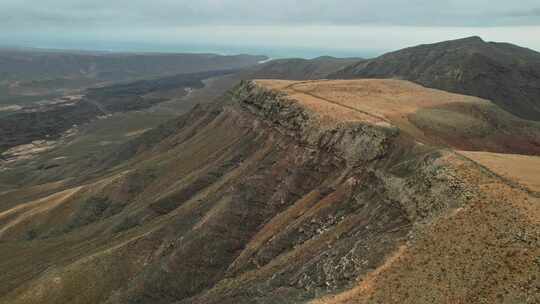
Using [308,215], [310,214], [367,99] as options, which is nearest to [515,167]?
[310,214]

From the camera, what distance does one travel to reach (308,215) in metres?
58.8

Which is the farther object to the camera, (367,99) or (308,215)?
(367,99)

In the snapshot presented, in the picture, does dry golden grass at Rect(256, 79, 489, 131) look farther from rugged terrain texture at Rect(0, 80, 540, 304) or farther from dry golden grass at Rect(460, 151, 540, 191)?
dry golden grass at Rect(460, 151, 540, 191)

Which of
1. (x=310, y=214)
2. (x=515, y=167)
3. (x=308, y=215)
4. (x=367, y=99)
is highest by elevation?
(x=367, y=99)

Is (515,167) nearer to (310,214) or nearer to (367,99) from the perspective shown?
(310,214)

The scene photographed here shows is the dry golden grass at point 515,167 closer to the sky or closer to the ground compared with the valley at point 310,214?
closer to the sky

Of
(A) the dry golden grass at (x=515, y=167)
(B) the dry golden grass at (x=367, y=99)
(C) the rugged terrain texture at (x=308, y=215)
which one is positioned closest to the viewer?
(C) the rugged terrain texture at (x=308, y=215)

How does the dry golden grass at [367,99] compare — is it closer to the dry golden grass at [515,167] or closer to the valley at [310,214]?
the valley at [310,214]

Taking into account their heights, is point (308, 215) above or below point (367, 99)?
below

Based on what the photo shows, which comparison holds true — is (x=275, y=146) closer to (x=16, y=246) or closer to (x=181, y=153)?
(x=181, y=153)

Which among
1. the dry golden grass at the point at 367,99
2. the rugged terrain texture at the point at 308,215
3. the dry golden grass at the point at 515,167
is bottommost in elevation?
the rugged terrain texture at the point at 308,215

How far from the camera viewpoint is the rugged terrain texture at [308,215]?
118 ft

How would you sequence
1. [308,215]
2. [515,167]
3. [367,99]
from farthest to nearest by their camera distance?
[367,99] → [308,215] → [515,167]

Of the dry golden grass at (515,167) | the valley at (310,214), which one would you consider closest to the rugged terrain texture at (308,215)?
the valley at (310,214)
